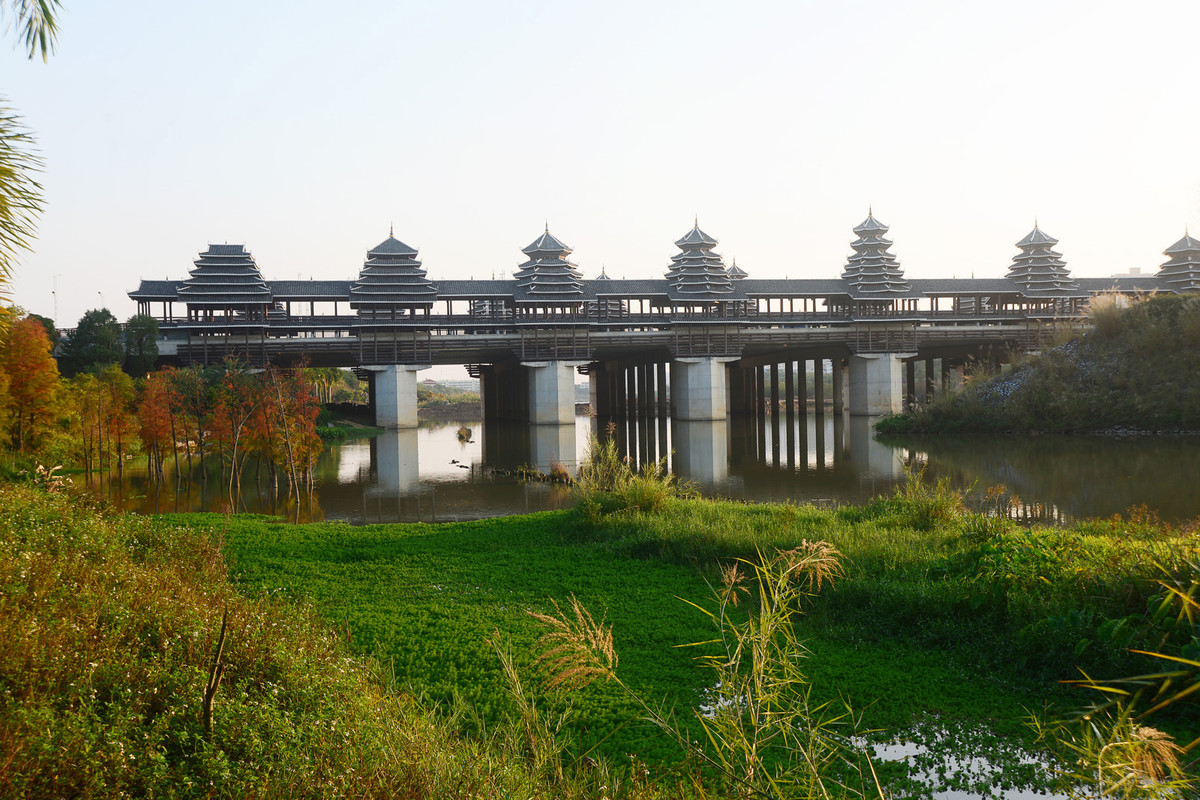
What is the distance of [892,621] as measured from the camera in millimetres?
6293

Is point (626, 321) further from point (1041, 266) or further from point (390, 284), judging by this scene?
point (1041, 266)

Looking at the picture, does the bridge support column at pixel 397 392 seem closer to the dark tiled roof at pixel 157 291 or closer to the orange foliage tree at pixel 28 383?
the dark tiled roof at pixel 157 291

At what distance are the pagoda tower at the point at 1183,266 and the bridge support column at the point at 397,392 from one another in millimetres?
46035

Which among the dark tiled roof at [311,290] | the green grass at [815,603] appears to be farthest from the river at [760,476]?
the dark tiled roof at [311,290]

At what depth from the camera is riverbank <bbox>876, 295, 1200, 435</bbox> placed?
85.4ft

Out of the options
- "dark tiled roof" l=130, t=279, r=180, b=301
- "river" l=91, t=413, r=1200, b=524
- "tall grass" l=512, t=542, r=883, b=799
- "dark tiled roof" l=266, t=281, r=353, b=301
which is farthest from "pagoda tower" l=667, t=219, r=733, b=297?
"tall grass" l=512, t=542, r=883, b=799

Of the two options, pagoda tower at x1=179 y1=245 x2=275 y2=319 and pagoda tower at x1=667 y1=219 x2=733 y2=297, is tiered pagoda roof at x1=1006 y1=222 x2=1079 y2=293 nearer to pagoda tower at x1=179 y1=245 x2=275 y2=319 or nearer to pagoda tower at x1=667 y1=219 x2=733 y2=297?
pagoda tower at x1=667 y1=219 x2=733 y2=297

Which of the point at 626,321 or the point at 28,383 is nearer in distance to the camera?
the point at 28,383

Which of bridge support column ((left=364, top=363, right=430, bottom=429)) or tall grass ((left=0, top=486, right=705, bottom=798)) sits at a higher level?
bridge support column ((left=364, top=363, right=430, bottom=429))

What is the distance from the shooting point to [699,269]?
4078 centimetres

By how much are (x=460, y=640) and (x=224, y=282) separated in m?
34.6

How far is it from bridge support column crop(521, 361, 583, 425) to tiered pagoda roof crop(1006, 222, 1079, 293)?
28.2 meters

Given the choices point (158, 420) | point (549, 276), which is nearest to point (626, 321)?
point (549, 276)

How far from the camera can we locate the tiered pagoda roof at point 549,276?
38969 millimetres
